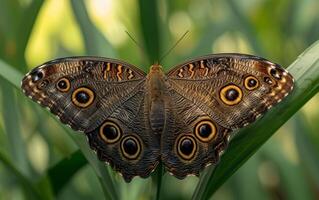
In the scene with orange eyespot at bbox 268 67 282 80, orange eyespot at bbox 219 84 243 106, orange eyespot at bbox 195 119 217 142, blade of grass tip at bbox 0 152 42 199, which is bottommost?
blade of grass tip at bbox 0 152 42 199

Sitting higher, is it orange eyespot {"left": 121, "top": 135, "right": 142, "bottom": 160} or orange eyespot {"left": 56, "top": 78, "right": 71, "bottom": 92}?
A: orange eyespot {"left": 121, "top": 135, "right": 142, "bottom": 160}

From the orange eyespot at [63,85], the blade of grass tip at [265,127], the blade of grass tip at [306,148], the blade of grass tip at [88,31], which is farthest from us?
the blade of grass tip at [306,148]

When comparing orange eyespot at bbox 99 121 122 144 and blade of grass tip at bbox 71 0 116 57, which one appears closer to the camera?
orange eyespot at bbox 99 121 122 144

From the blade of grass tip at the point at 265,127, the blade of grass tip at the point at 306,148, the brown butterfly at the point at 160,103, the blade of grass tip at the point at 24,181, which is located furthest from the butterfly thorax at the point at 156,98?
the blade of grass tip at the point at 306,148

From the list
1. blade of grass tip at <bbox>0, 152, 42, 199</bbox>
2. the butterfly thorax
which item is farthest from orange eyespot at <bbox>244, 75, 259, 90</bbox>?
blade of grass tip at <bbox>0, 152, 42, 199</bbox>

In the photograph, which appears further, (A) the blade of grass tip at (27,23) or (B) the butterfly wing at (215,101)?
(A) the blade of grass tip at (27,23)

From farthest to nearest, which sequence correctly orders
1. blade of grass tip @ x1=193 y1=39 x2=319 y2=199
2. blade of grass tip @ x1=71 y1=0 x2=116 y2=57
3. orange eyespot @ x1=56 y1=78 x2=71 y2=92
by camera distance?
1. blade of grass tip @ x1=71 y1=0 x2=116 y2=57
2. orange eyespot @ x1=56 y1=78 x2=71 y2=92
3. blade of grass tip @ x1=193 y1=39 x2=319 y2=199

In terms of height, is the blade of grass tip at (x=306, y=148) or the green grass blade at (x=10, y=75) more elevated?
the blade of grass tip at (x=306, y=148)

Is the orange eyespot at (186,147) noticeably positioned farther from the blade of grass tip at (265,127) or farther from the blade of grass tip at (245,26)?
the blade of grass tip at (245,26)

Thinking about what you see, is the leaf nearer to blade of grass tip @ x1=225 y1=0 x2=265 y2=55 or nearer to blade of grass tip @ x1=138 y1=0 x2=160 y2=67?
blade of grass tip @ x1=138 y1=0 x2=160 y2=67
